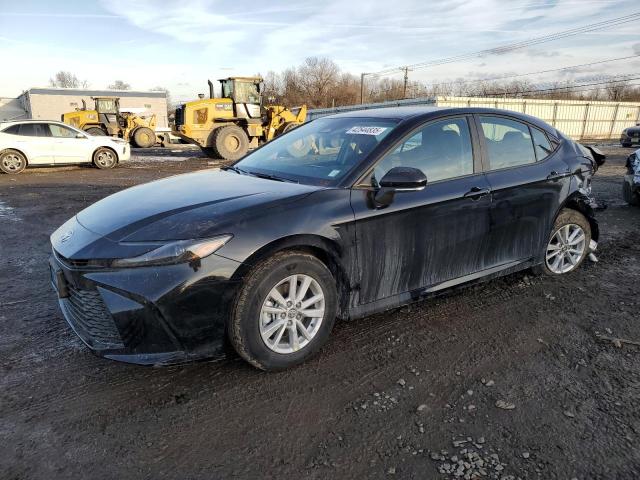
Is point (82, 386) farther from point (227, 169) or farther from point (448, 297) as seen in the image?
point (448, 297)

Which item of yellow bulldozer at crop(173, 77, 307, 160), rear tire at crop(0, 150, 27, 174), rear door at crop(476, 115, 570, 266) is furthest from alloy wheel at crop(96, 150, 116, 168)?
rear door at crop(476, 115, 570, 266)

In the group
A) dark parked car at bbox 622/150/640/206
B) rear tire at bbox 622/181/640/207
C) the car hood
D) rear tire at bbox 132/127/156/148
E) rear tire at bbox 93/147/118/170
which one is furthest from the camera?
rear tire at bbox 132/127/156/148

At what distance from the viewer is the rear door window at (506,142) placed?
12.2 feet

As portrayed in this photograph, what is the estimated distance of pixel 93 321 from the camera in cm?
259

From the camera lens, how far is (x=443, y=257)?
3.35m

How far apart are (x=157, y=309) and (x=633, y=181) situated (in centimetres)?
768

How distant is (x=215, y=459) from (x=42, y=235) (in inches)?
212

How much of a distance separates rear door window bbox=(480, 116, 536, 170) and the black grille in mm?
2943

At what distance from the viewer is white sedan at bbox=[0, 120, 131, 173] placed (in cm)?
1316

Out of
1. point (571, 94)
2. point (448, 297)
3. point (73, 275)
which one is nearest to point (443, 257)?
point (448, 297)

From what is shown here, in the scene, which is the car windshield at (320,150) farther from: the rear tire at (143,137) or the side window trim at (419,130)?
the rear tire at (143,137)

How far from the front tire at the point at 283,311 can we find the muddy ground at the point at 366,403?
0.16 meters

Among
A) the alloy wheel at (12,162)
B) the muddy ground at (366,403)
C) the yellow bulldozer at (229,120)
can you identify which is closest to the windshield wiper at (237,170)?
the muddy ground at (366,403)

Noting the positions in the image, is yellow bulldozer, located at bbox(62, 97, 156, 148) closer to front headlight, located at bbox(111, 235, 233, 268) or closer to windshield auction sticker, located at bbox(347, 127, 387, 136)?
windshield auction sticker, located at bbox(347, 127, 387, 136)
